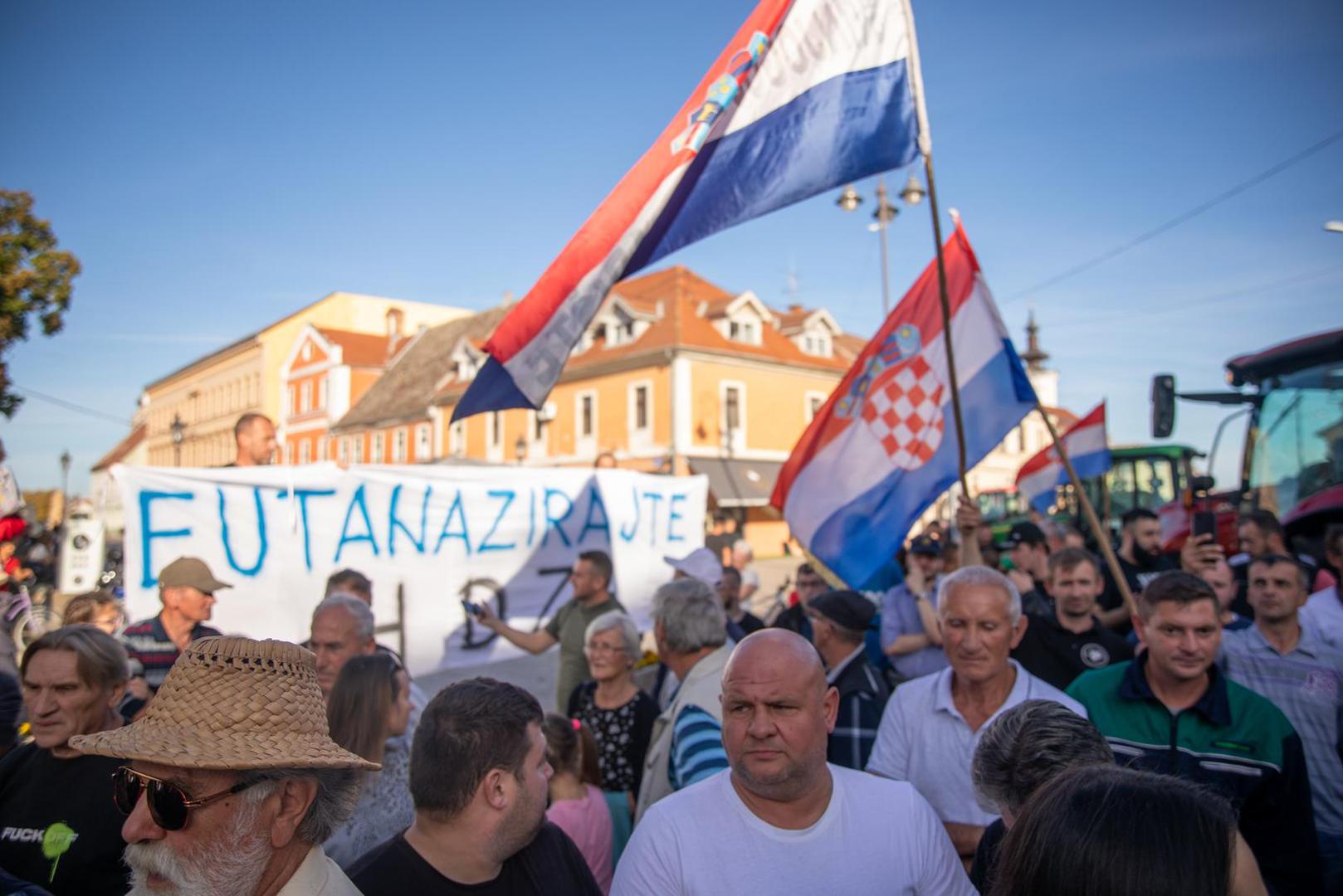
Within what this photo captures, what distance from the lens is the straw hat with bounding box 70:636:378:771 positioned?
66.4 inches

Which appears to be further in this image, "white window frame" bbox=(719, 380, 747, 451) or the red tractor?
"white window frame" bbox=(719, 380, 747, 451)

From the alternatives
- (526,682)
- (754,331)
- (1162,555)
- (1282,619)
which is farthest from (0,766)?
(754,331)

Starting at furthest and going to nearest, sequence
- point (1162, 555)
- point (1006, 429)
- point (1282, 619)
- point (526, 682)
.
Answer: point (526, 682) → point (1162, 555) → point (1006, 429) → point (1282, 619)

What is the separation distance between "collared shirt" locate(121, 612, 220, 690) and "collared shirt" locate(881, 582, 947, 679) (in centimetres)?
359

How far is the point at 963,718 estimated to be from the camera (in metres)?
3.08

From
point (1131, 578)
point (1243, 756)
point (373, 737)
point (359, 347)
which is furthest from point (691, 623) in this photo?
point (359, 347)

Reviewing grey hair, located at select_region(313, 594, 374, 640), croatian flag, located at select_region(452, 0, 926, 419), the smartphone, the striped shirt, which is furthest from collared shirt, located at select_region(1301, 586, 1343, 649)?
grey hair, located at select_region(313, 594, 374, 640)

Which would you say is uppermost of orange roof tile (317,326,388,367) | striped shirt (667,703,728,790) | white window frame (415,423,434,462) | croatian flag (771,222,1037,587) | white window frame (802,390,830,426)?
orange roof tile (317,326,388,367)

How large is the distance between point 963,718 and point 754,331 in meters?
34.5

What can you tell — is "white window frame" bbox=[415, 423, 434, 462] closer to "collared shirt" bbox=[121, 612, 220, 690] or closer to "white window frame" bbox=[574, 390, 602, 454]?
"white window frame" bbox=[574, 390, 602, 454]

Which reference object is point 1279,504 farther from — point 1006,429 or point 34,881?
point 34,881

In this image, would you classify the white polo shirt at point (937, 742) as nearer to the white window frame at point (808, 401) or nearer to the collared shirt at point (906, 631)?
the collared shirt at point (906, 631)

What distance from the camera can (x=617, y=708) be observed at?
3957 mm

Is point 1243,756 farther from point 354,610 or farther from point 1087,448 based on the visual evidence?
point 1087,448
